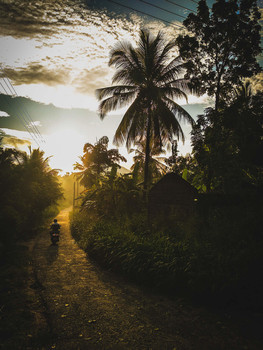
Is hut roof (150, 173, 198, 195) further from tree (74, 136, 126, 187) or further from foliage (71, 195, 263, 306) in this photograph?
tree (74, 136, 126, 187)

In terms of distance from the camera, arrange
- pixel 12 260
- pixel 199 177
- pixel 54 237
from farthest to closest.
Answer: pixel 199 177 → pixel 54 237 → pixel 12 260

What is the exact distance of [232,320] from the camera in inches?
157

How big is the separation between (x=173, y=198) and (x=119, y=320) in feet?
21.6

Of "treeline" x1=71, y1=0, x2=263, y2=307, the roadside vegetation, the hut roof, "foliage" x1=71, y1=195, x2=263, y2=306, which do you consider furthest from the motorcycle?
the roadside vegetation

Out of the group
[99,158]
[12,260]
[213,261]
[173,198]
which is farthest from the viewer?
[99,158]

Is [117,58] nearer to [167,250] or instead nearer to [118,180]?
[118,180]

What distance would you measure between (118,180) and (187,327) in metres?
10.9

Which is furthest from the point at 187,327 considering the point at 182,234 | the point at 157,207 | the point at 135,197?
the point at 135,197

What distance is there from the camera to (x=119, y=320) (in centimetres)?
408

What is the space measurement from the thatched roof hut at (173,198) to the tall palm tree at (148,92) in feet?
10.9

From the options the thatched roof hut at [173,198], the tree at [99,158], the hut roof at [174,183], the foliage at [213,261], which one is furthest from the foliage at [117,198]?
the tree at [99,158]

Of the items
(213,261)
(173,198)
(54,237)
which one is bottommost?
(54,237)

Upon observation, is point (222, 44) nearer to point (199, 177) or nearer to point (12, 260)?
point (199, 177)

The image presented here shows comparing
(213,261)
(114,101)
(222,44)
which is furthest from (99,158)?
(213,261)
